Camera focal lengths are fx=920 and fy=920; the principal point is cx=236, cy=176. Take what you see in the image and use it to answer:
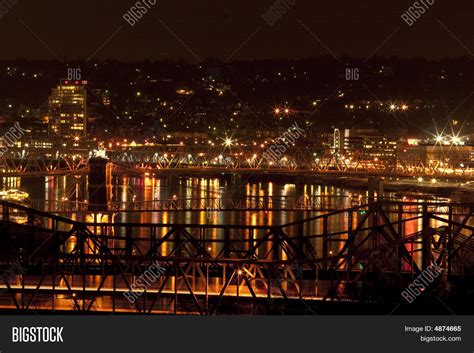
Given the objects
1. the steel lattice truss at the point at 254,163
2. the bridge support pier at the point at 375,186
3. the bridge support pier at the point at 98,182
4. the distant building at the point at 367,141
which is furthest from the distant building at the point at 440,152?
the bridge support pier at the point at 98,182

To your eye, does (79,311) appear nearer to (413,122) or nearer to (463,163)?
(463,163)

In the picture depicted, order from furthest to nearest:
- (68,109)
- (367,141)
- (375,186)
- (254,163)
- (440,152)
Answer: (68,109), (367,141), (440,152), (375,186), (254,163)

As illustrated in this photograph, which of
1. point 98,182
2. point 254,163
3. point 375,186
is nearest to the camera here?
point 98,182

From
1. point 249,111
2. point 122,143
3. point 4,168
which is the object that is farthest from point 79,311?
point 249,111

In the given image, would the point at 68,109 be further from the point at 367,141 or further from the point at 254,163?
the point at 254,163

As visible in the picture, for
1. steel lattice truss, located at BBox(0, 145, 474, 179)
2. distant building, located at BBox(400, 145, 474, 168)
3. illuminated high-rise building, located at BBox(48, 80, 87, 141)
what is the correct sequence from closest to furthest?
steel lattice truss, located at BBox(0, 145, 474, 179) → distant building, located at BBox(400, 145, 474, 168) → illuminated high-rise building, located at BBox(48, 80, 87, 141)

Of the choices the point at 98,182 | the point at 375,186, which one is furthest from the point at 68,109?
the point at 98,182

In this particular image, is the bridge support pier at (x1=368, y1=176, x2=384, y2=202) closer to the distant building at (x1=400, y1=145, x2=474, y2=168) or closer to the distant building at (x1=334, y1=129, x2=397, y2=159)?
the distant building at (x1=400, y1=145, x2=474, y2=168)


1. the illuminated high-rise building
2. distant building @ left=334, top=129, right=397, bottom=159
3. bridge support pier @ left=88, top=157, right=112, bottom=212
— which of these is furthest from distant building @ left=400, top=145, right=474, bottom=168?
bridge support pier @ left=88, top=157, right=112, bottom=212
